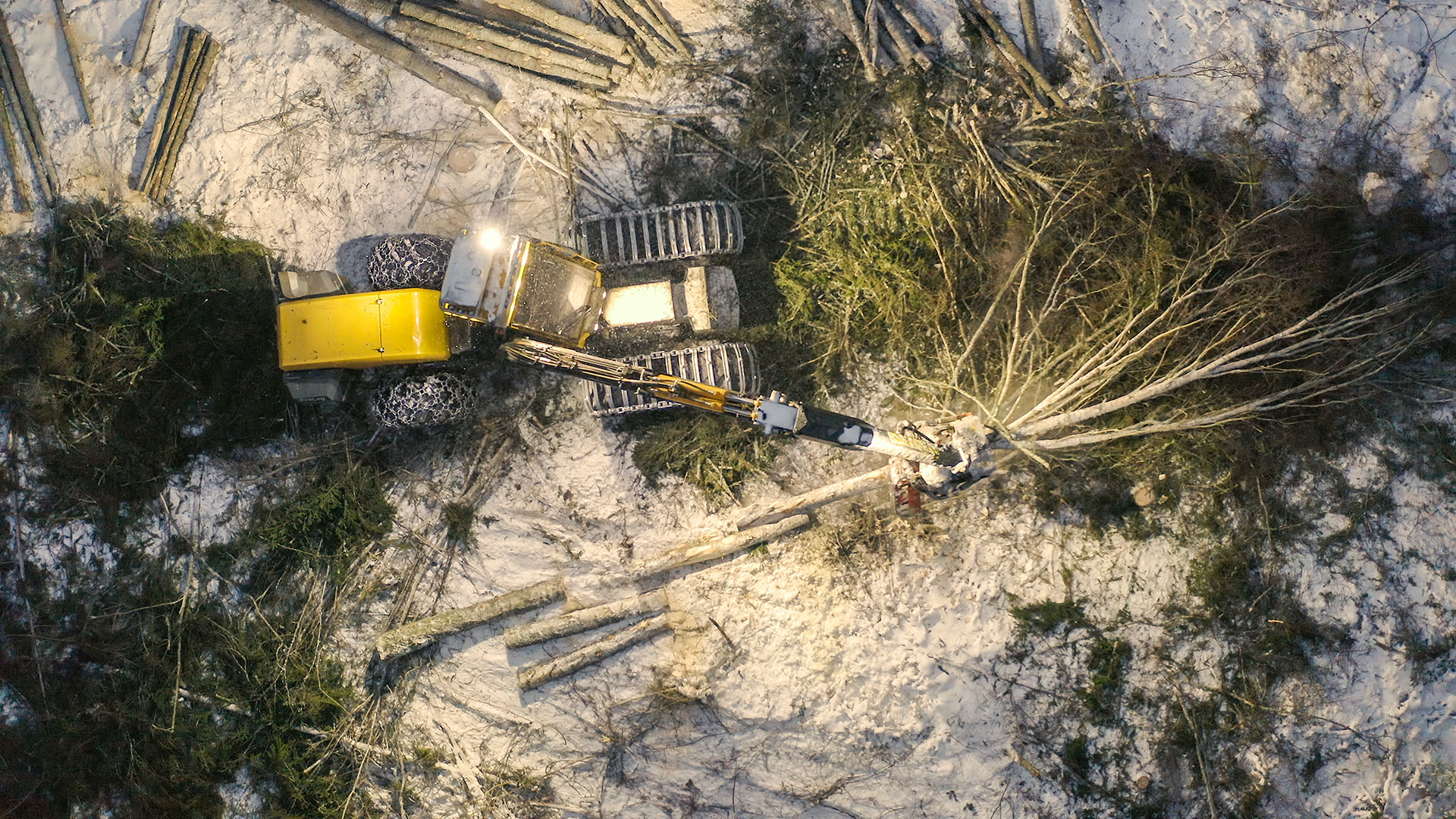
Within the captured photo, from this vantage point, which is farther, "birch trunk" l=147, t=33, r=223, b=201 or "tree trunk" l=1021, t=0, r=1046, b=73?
"birch trunk" l=147, t=33, r=223, b=201

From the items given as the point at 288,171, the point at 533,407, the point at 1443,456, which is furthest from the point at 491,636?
the point at 1443,456

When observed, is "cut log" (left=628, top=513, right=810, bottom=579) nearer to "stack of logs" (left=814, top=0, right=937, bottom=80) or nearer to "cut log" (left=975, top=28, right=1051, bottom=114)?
"stack of logs" (left=814, top=0, right=937, bottom=80)

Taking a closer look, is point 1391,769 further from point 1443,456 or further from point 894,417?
point 894,417

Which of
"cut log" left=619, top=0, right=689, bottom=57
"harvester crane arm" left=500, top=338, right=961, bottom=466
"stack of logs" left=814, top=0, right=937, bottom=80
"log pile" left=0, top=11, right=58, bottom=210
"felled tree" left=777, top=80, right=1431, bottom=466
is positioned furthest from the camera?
"log pile" left=0, top=11, right=58, bottom=210

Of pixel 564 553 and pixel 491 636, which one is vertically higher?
pixel 564 553

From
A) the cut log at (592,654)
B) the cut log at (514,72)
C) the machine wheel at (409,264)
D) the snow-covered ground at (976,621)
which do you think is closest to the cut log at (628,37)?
the snow-covered ground at (976,621)

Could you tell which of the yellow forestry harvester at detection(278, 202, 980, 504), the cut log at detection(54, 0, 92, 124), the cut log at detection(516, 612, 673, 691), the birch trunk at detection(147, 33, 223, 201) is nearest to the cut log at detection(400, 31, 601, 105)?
the yellow forestry harvester at detection(278, 202, 980, 504)

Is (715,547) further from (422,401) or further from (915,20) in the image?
(915,20)
